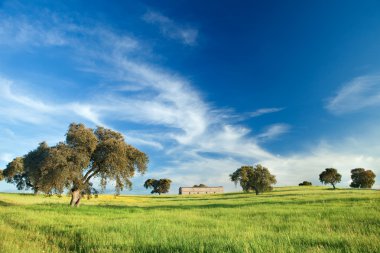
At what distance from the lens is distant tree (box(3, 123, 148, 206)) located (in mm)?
35406

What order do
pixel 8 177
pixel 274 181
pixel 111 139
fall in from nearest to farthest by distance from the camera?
pixel 111 139, pixel 274 181, pixel 8 177

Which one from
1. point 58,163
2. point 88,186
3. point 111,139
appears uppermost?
point 111,139

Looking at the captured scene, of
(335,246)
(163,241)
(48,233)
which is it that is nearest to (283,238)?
(335,246)

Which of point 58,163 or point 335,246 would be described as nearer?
point 335,246

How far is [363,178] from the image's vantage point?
132m

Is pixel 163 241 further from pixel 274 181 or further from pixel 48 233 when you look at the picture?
pixel 274 181

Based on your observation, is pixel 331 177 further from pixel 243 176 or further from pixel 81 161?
pixel 81 161

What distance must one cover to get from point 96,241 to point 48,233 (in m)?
4.64

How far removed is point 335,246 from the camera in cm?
935

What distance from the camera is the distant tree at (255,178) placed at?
93625 millimetres

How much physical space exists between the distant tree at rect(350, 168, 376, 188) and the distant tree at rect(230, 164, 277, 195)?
200ft

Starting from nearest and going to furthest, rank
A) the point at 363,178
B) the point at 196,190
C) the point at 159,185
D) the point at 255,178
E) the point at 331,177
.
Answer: the point at 255,178 → the point at 331,177 → the point at 363,178 → the point at 159,185 → the point at 196,190

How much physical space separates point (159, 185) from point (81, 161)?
135 m

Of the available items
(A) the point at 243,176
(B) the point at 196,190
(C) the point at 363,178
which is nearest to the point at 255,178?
(A) the point at 243,176
